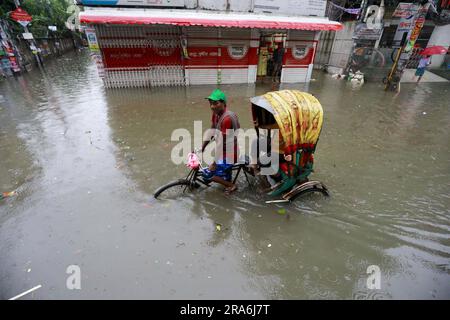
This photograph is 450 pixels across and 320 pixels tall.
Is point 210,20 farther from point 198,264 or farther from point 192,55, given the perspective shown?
point 198,264

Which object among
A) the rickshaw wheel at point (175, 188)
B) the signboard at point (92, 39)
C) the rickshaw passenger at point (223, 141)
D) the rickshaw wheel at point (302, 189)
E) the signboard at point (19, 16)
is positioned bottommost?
the rickshaw wheel at point (175, 188)

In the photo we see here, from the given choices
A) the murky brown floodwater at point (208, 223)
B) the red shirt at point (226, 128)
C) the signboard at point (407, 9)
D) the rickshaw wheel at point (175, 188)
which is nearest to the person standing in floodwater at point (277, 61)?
the signboard at point (407, 9)

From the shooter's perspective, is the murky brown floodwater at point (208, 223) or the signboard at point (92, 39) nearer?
the murky brown floodwater at point (208, 223)

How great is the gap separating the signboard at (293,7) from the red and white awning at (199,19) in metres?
0.25

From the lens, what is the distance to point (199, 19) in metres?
10.4

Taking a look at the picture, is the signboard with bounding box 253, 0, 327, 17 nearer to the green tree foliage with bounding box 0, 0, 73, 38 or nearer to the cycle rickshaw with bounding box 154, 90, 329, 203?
the cycle rickshaw with bounding box 154, 90, 329, 203

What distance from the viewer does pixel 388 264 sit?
321 cm

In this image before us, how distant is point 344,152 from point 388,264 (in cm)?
351

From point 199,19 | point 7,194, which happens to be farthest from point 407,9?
point 7,194

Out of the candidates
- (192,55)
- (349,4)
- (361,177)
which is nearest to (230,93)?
(192,55)

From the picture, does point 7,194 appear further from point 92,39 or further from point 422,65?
point 422,65

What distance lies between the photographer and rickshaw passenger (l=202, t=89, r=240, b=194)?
3.63 m

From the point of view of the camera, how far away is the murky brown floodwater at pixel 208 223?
296 cm

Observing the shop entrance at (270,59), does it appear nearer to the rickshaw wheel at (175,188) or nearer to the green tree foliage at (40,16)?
the rickshaw wheel at (175,188)
